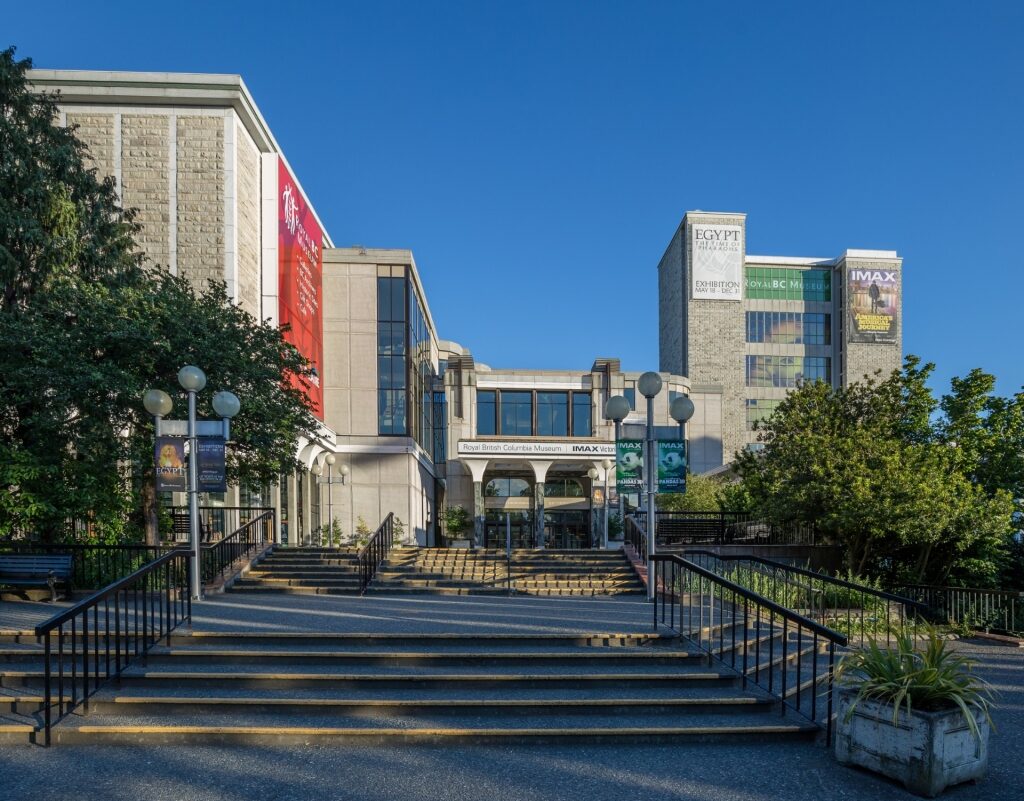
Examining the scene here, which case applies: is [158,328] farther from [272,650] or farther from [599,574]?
[599,574]

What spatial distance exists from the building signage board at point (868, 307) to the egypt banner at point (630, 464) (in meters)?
76.0

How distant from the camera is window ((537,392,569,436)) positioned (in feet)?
147

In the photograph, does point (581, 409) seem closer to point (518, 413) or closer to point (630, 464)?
point (518, 413)

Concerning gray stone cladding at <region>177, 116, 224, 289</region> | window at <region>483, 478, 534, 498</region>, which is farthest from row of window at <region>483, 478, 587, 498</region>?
gray stone cladding at <region>177, 116, 224, 289</region>

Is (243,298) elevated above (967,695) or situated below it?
above

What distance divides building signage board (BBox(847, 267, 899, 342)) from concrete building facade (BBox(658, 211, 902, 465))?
0.11 meters

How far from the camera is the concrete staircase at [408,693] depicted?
6246 millimetres

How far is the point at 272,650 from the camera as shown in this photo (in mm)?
7824

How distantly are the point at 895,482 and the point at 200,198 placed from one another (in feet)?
74.2

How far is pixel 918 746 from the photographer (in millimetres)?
5316

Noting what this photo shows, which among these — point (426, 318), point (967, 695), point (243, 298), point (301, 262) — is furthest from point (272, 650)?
point (426, 318)

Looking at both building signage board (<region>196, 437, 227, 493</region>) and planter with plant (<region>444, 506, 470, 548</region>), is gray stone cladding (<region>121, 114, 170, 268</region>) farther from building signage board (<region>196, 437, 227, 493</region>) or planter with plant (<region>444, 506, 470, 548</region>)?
planter with plant (<region>444, 506, 470, 548</region>)

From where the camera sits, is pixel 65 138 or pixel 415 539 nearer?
pixel 65 138

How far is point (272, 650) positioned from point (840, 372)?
83.4m
